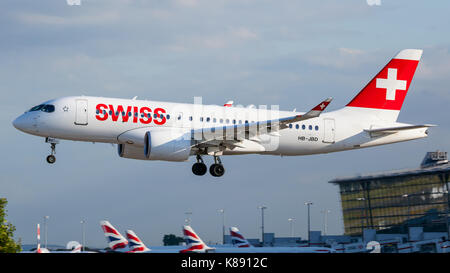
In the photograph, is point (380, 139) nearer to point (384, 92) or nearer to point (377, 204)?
point (384, 92)

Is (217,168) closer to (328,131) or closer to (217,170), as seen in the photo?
(217,170)

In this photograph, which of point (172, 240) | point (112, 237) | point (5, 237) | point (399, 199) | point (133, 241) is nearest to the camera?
point (5, 237)

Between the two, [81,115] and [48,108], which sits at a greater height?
[48,108]

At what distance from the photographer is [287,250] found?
5009 centimetres

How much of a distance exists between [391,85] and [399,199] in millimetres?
43981

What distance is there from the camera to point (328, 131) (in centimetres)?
4578

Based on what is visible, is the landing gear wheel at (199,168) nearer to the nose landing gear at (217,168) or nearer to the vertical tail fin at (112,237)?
the nose landing gear at (217,168)

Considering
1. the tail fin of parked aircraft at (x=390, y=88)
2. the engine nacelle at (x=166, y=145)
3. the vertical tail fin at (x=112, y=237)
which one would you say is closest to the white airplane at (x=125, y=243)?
the vertical tail fin at (x=112, y=237)

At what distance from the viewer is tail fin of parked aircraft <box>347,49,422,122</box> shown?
1893 inches

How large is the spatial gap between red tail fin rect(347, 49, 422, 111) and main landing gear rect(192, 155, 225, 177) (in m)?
10.7

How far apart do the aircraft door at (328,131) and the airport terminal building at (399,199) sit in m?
37.4

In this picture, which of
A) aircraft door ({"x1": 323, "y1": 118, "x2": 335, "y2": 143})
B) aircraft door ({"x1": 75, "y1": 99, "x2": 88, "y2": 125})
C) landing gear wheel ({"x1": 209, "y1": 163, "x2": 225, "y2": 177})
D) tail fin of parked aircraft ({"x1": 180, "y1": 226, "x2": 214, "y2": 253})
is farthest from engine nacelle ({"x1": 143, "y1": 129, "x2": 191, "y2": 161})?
tail fin of parked aircraft ({"x1": 180, "y1": 226, "x2": 214, "y2": 253})

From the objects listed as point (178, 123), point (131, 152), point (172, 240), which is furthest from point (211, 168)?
point (172, 240)

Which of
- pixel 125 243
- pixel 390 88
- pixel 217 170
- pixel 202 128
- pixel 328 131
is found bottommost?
pixel 125 243
